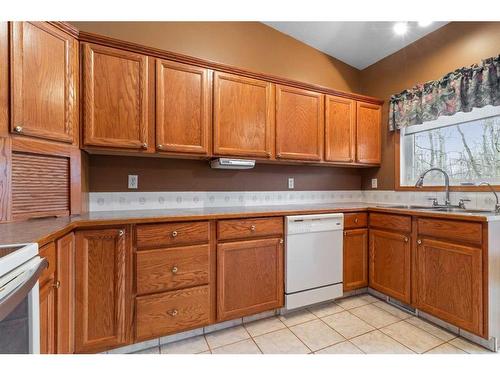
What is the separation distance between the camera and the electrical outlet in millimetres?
2062

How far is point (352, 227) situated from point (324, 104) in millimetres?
1304

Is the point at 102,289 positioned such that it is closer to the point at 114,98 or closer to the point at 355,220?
the point at 114,98

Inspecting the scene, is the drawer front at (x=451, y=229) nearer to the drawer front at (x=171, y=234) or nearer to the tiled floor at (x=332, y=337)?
the tiled floor at (x=332, y=337)

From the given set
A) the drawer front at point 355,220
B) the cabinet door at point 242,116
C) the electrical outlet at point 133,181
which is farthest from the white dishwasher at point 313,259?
the electrical outlet at point 133,181

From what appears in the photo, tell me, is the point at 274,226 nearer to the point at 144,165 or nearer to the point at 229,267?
the point at 229,267

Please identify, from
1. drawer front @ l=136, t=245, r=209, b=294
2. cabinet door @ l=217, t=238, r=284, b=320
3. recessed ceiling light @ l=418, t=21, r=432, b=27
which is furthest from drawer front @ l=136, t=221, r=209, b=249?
recessed ceiling light @ l=418, t=21, r=432, b=27

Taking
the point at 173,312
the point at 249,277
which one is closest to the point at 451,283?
the point at 249,277

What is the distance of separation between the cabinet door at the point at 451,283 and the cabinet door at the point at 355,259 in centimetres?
48

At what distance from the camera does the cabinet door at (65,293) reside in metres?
1.21

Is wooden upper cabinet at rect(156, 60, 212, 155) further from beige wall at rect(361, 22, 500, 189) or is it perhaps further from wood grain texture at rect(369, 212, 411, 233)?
beige wall at rect(361, 22, 500, 189)

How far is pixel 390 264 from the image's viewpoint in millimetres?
2176

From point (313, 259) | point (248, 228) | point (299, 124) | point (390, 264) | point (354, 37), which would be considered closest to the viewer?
point (248, 228)

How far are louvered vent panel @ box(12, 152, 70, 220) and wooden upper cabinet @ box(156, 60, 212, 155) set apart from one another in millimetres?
657

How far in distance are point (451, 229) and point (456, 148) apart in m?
1.07
